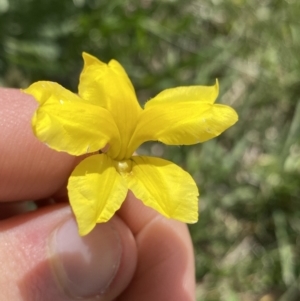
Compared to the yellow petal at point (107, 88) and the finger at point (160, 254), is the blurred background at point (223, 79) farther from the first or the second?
the yellow petal at point (107, 88)

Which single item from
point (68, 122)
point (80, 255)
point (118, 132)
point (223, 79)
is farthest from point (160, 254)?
point (223, 79)

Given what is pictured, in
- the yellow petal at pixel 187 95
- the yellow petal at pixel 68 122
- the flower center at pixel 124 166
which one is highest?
the yellow petal at pixel 187 95

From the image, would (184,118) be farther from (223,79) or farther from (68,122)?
(223,79)

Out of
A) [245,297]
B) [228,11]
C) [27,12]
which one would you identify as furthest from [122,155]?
[228,11]

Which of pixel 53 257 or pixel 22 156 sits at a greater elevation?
pixel 22 156

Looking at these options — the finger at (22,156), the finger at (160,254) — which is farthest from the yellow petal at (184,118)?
the finger at (160,254)

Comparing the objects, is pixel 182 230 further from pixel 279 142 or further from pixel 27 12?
pixel 27 12

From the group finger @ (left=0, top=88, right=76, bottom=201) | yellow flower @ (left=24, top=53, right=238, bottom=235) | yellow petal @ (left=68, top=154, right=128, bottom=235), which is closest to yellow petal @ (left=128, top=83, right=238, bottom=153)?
yellow flower @ (left=24, top=53, right=238, bottom=235)
